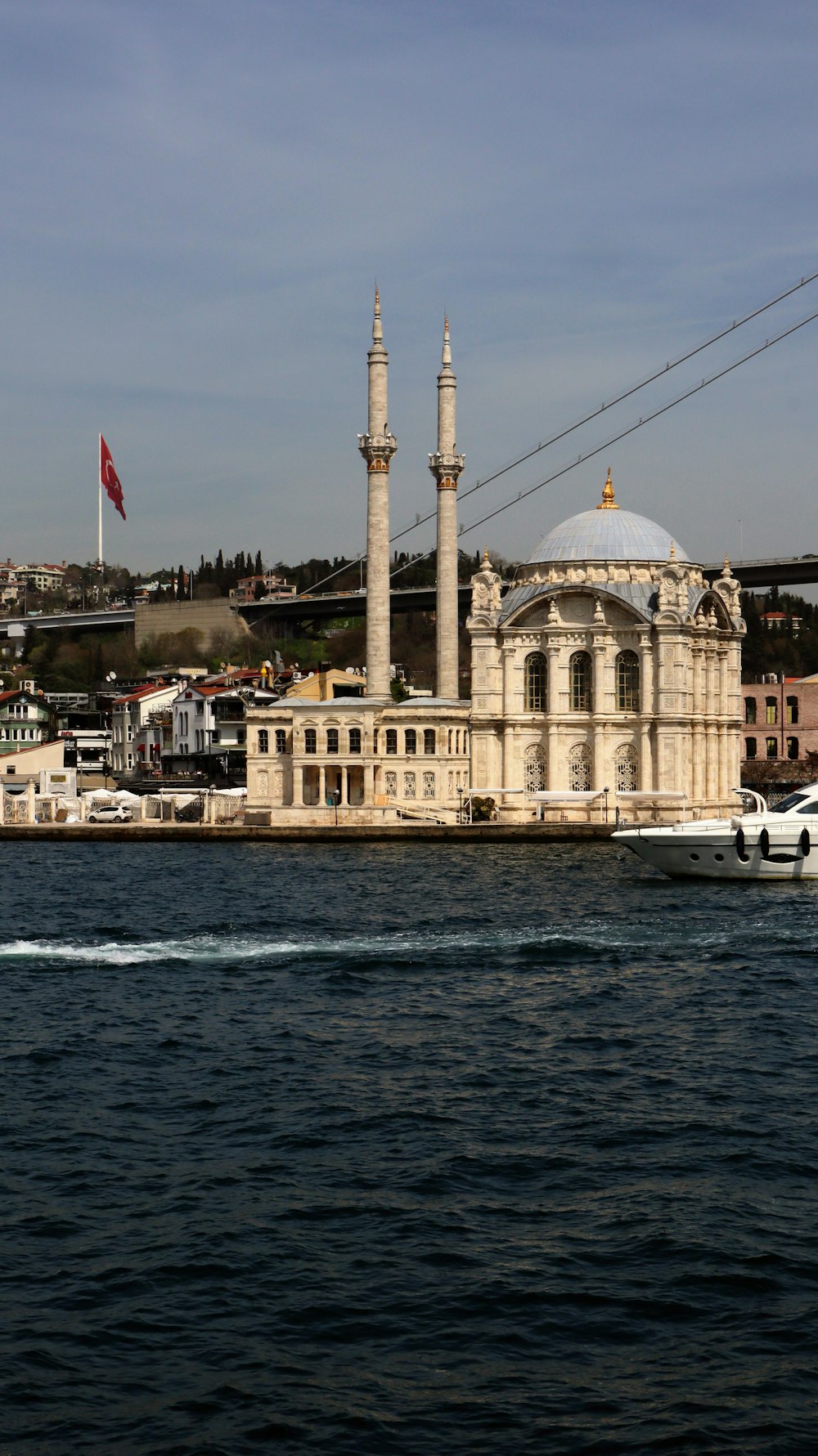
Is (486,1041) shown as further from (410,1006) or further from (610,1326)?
(610,1326)

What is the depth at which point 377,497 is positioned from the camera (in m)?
75.1

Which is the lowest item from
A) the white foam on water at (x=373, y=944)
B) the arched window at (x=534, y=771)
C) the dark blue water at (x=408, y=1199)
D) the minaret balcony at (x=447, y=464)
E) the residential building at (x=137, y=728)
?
the dark blue water at (x=408, y=1199)

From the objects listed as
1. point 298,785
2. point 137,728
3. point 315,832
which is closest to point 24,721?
point 137,728

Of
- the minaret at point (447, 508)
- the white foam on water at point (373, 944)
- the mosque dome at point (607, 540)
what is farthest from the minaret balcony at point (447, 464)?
the white foam on water at point (373, 944)

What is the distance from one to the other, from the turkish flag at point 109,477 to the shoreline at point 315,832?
37.8 meters

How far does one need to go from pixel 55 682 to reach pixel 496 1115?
122 m

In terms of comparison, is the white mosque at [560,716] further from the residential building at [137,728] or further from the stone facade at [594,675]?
the residential building at [137,728]

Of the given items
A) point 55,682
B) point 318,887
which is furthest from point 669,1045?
point 55,682

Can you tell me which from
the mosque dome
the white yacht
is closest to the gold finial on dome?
the mosque dome

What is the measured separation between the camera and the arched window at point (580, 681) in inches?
2621

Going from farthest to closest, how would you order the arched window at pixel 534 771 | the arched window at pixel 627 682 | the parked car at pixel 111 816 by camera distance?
the parked car at pixel 111 816 → the arched window at pixel 534 771 → the arched window at pixel 627 682

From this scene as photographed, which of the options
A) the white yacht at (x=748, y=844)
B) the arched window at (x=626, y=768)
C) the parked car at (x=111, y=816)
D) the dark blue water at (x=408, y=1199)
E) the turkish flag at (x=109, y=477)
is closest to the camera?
the dark blue water at (x=408, y=1199)

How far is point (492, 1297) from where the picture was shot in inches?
495

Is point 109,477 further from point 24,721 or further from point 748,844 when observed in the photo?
point 748,844
